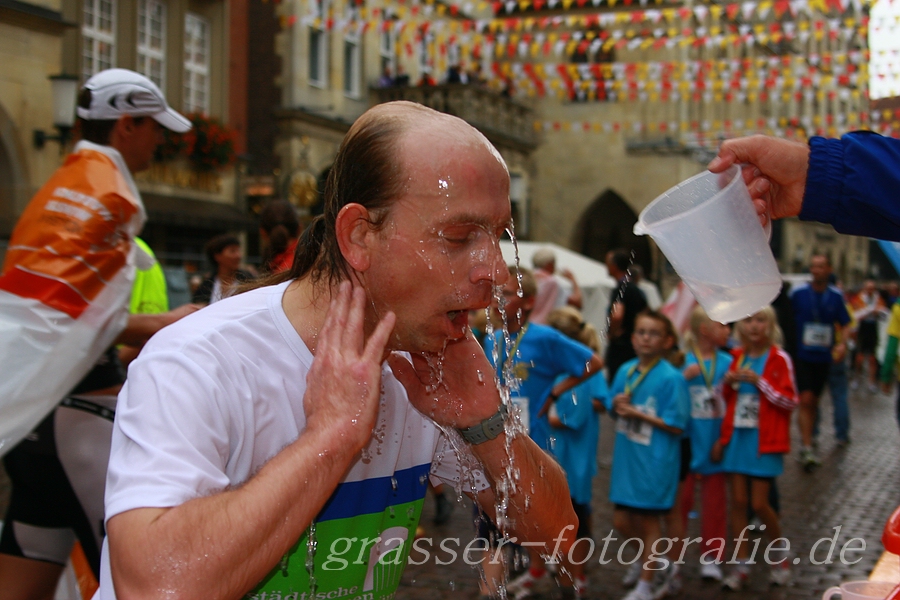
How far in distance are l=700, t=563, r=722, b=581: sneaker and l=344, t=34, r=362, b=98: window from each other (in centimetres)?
1741

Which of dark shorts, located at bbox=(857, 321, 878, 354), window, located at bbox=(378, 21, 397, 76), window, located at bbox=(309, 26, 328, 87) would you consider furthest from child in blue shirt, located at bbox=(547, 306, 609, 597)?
window, located at bbox=(378, 21, 397, 76)

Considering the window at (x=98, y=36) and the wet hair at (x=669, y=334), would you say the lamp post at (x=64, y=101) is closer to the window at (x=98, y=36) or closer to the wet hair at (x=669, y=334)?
the window at (x=98, y=36)

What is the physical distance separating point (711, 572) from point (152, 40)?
13939 mm

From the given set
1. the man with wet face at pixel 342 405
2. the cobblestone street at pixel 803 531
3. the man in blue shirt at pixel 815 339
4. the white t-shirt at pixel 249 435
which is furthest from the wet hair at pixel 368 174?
the man in blue shirt at pixel 815 339

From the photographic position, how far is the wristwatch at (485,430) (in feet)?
6.43

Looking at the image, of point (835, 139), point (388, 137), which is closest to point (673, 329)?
point (835, 139)

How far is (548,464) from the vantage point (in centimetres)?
209

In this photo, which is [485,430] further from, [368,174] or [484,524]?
[484,524]

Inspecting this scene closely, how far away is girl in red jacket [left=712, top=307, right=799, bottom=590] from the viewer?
19.0 ft

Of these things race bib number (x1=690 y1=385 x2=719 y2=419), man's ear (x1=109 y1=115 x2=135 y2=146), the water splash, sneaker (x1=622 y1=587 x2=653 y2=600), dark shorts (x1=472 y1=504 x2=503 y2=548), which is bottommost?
sneaker (x1=622 y1=587 x2=653 y2=600)

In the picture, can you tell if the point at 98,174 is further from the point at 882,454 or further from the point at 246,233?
the point at 246,233

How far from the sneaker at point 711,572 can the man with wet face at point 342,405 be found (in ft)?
12.5

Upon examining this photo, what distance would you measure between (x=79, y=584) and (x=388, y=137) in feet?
6.42

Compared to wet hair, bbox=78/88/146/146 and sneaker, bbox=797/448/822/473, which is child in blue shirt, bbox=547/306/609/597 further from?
sneaker, bbox=797/448/822/473
